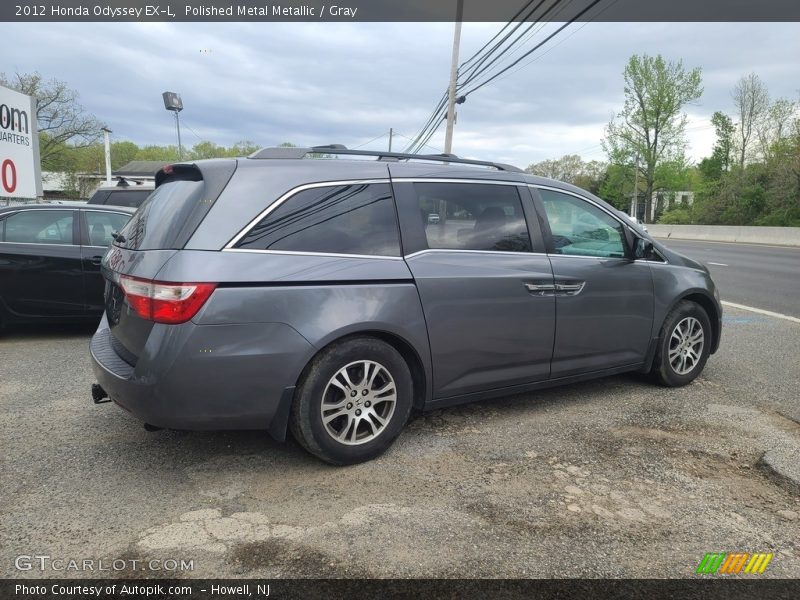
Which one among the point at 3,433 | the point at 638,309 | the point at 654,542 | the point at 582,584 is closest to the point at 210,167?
the point at 3,433

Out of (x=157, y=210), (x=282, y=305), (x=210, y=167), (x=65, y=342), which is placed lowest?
(x=65, y=342)

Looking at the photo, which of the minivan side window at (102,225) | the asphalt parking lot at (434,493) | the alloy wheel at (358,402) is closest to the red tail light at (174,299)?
the alloy wheel at (358,402)

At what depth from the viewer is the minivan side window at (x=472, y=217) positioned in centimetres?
355

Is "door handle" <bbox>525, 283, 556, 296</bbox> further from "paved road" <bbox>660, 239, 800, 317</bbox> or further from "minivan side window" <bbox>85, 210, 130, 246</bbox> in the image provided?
"paved road" <bbox>660, 239, 800, 317</bbox>

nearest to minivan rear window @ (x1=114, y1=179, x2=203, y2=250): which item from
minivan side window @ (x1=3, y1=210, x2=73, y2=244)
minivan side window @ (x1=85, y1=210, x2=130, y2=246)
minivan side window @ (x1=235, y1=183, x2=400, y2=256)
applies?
minivan side window @ (x1=235, y1=183, x2=400, y2=256)

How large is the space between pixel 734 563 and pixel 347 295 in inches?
86.0

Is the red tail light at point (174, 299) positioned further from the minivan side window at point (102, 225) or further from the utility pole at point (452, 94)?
the utility pole at point (452, 94)

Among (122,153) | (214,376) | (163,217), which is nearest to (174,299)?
(214,376)

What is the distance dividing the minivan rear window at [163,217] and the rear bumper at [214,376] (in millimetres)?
521

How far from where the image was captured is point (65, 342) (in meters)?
6.18

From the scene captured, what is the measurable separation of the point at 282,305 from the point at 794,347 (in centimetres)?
599

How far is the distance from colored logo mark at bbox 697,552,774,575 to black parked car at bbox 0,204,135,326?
19.9 ft

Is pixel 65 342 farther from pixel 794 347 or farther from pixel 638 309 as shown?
pixel 794 347

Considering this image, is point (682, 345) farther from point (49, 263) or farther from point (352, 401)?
point (49, 263)
